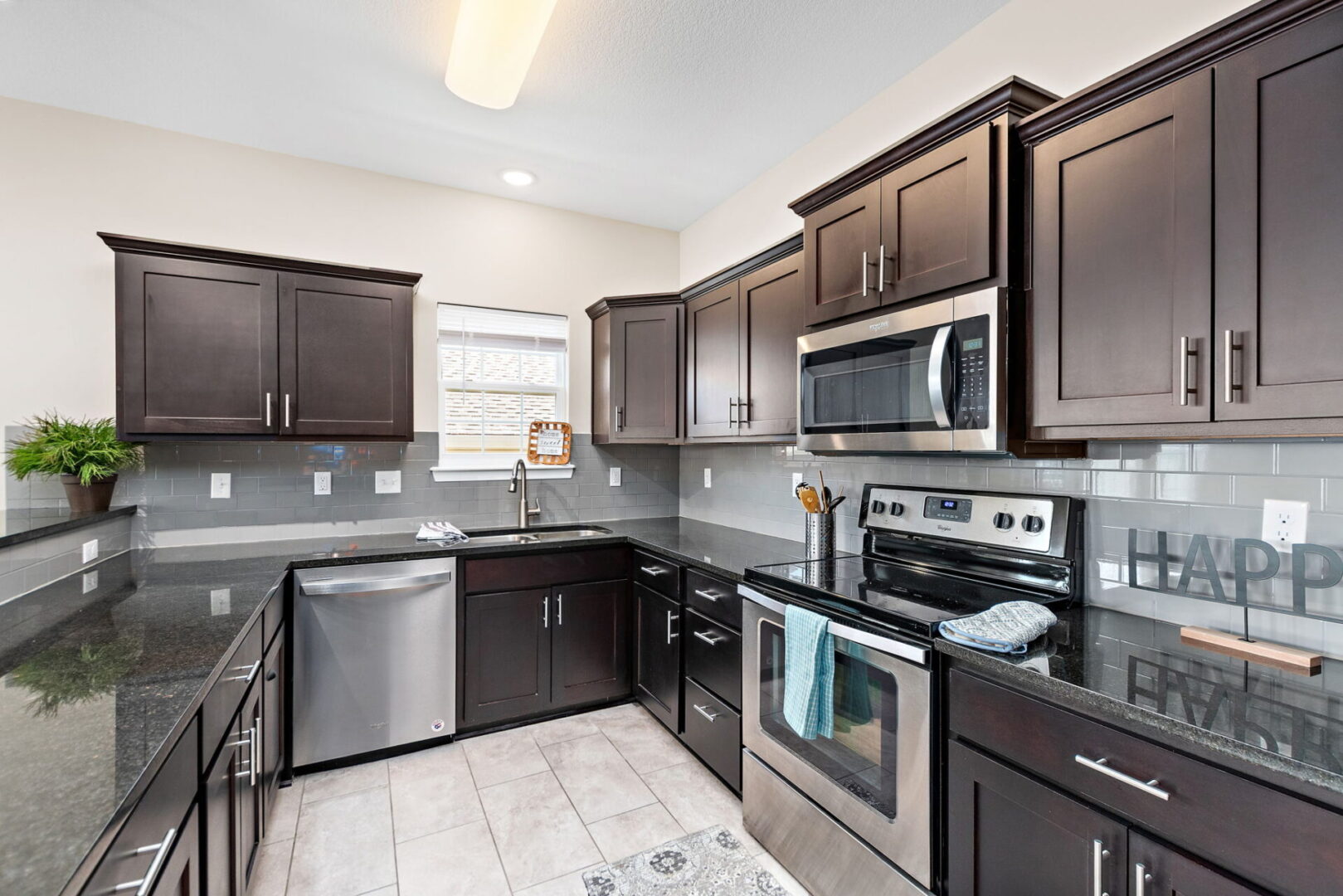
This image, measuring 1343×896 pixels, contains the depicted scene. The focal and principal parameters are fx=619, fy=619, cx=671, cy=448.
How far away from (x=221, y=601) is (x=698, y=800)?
1.79 m

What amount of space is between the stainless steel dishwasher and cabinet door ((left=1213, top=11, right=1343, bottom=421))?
2.73 m

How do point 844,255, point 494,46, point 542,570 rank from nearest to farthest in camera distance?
1. point 494,46
2. point 844,255
3. point 542,570

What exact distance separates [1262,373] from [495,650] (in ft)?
9.19

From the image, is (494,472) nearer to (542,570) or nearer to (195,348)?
(542,570)

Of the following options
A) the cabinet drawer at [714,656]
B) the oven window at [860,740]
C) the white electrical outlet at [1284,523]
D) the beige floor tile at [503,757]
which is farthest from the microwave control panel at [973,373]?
the beige floor tile at [503,757]

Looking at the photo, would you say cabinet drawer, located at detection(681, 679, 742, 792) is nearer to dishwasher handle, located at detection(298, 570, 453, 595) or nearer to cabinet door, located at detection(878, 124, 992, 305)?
dishwasher handle, located at detection(298, 570, 453, 595)

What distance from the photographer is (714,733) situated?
2.44 metres

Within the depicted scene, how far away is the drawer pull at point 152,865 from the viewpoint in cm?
88

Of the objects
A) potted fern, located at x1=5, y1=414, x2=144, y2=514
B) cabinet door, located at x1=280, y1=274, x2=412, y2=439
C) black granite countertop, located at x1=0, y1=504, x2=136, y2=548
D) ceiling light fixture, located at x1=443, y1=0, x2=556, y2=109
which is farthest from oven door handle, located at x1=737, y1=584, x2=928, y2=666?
potted fern, located at x1=5, y1=414, x2=144, y2=514

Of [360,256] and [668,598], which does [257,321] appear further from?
[668,598]

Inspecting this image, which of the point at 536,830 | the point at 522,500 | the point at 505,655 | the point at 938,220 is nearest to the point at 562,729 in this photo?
the point at 505,655

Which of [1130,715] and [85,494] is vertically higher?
[85,494]

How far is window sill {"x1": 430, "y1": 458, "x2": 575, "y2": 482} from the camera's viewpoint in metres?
3.36

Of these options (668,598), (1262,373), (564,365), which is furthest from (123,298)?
(1262,373)
